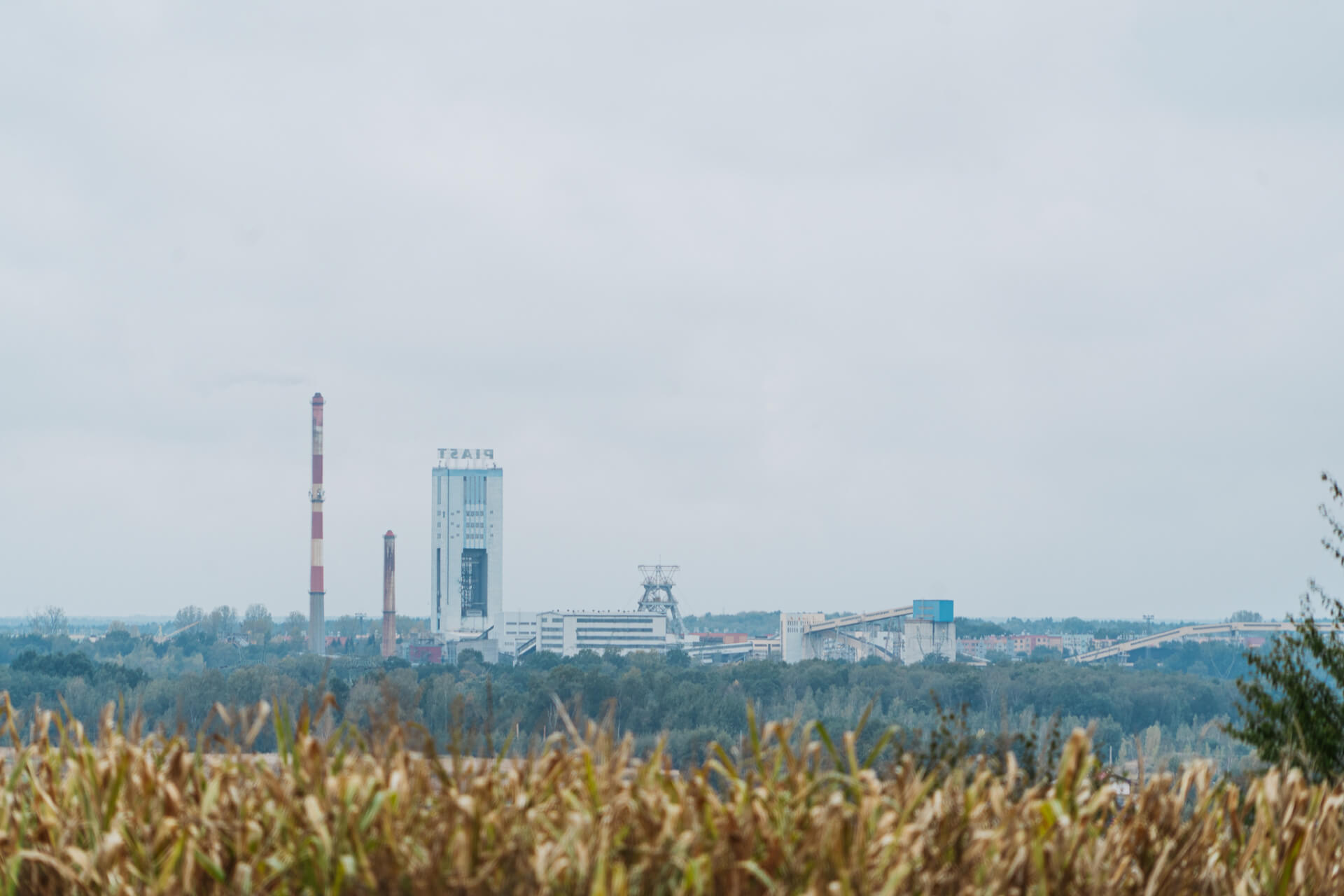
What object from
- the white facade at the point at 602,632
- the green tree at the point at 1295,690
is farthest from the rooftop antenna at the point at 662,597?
the green tree at the point at 1295,690

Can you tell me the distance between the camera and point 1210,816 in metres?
3.58

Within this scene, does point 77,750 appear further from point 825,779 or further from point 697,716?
point 697,716

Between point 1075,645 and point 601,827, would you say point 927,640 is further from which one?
point 601,827

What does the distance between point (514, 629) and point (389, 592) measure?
2837cm

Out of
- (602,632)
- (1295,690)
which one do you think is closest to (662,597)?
(602,632)

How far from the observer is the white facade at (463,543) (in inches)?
5989

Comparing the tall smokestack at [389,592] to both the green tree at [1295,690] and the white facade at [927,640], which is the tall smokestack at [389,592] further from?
the green tree at [1295,690]

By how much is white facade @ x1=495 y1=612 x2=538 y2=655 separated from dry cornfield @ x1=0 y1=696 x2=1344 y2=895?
479 ft

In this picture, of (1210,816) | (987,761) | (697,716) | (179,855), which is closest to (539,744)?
(179,855)

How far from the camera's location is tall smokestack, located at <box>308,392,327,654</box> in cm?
11488

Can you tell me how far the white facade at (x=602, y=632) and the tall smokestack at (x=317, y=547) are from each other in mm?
34540

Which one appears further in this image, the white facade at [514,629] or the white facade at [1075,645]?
the white facade at [1075,645]

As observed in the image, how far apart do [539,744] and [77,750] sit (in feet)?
4.16

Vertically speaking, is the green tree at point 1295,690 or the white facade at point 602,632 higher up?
the green tree at point 1295,690
